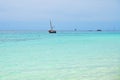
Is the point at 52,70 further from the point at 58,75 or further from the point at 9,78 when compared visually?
the point at 9,78

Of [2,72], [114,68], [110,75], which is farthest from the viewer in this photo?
[114,68]

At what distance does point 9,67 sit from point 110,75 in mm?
3855

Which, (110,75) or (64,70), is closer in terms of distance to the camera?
(110,75)

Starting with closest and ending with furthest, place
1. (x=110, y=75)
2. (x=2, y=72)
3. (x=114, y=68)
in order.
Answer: (x=110, y=75), (x=2, y=72), (x=114, y=68)

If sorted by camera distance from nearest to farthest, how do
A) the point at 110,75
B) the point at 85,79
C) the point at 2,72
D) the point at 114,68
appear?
the point at 85,79, the point at 110,75, the point at 2,72, the point at 114,68

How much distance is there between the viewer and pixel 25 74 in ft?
28.8

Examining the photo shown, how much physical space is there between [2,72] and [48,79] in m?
1.93

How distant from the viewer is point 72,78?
8.10m

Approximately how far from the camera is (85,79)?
26.0 feet

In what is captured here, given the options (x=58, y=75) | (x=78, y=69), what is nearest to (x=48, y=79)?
(x=58, y=75)

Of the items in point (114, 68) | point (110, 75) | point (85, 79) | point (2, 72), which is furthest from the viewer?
point (114, 68)

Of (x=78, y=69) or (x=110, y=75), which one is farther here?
(x=78, y=69)

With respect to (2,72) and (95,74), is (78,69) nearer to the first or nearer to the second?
(95,74)

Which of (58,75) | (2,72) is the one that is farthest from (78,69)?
(2,72)
